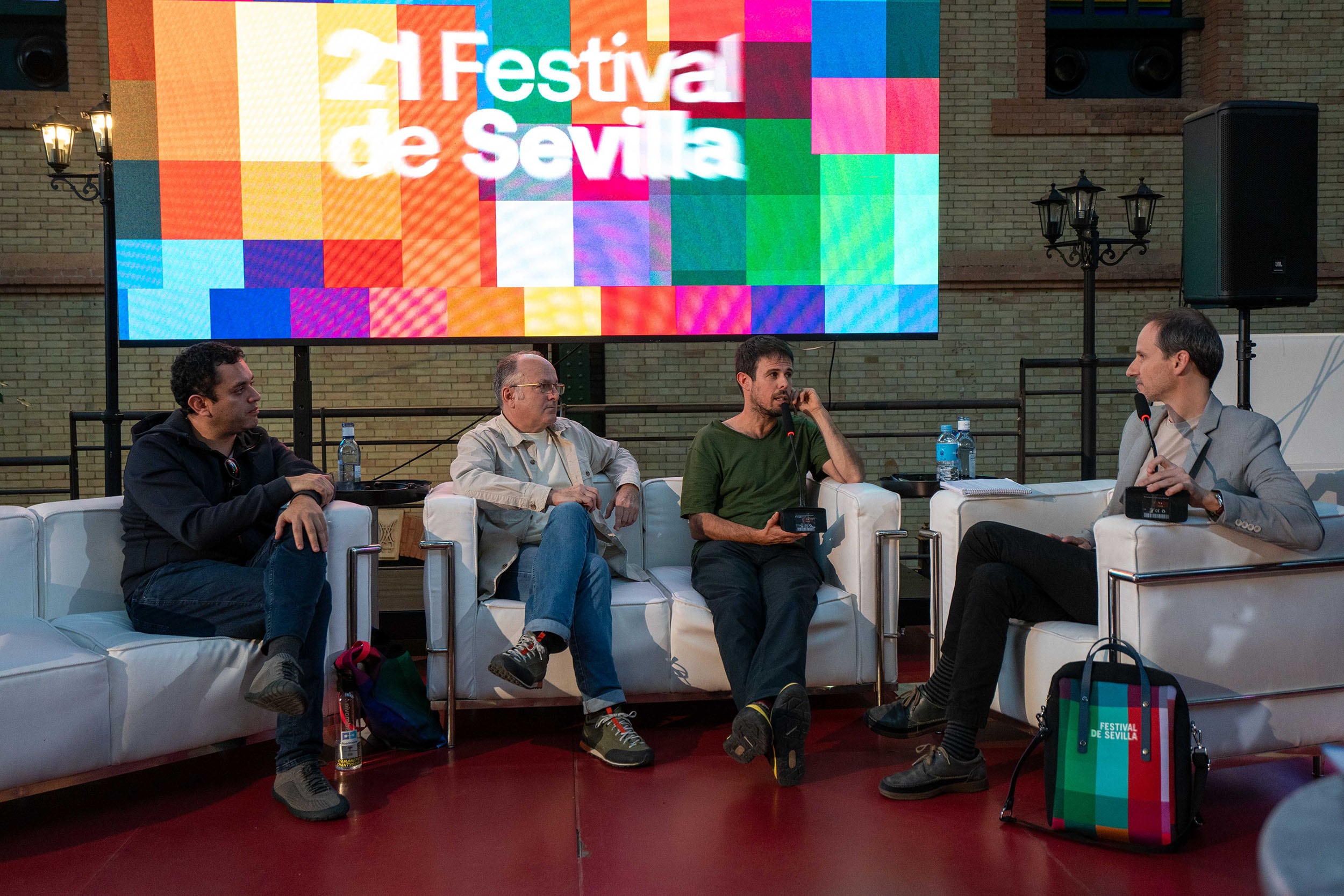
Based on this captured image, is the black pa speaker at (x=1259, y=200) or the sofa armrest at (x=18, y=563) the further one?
the black pa speaker at (x=1259, y=200)

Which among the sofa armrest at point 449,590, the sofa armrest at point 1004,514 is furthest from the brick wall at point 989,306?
the sofa armrest at point 449,590

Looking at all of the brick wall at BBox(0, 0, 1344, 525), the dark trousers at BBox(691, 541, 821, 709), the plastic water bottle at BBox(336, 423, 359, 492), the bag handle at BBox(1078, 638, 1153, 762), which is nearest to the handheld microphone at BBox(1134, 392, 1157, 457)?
the bag handle at BBox(1078, 638, 1153, 762)

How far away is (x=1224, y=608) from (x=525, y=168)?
8.99ft

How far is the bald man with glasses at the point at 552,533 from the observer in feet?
9.30

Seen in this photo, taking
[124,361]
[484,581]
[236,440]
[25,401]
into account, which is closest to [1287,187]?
[484,581]

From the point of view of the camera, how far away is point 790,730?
2623 mm

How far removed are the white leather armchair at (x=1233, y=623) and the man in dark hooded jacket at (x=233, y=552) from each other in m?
1.84

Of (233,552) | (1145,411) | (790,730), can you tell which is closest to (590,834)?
(790,730)

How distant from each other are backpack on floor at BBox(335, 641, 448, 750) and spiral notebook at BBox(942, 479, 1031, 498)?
1.65m

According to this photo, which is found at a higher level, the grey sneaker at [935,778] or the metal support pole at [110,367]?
the metal support pole at [110,367]

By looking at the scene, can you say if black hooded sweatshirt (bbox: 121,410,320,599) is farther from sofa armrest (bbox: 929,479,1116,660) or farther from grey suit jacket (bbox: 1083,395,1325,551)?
grey suit jacket (bbox: 1083,395,1325,551)

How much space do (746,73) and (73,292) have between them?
239 inches

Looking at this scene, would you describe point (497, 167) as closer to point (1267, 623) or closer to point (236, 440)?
point (236, 440)

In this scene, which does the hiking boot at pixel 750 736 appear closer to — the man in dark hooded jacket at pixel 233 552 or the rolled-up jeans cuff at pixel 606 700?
the rolled-up jeans cuff at pixel 606 700
